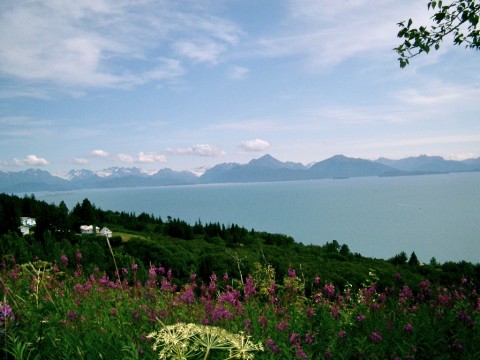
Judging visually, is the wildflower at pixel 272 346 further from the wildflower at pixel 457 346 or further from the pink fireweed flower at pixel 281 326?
the wildflower at pixel 457 346

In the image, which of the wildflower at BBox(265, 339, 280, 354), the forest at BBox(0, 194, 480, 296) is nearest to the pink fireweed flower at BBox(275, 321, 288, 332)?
→ the wildflower at BBox(265, 339, 280, 354)

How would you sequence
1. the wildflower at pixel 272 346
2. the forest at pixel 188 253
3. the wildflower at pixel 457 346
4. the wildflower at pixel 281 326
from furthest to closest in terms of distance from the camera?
the forest at pixel 188 253 → the wildflower at pixel 281 326 → the wildflower at pixel 457 346 → the wildflower at pixel 272 346

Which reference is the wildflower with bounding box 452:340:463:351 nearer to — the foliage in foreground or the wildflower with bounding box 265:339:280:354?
the foliage in foreground

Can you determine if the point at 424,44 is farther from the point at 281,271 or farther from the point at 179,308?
the point at 281,271

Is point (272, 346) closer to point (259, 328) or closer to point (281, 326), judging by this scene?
point (281, 326)

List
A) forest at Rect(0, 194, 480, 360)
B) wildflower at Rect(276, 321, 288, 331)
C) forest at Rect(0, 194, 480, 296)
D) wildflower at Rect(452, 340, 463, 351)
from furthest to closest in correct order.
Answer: forest at Rect(0, 194, 480, 296), wildflower at Rect(276, 321, 288, 331), wildflower at Rect(452, 340, 463, 351), forest at Rect(0, 194, 480, 360)

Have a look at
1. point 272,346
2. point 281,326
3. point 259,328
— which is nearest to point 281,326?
point 281,326

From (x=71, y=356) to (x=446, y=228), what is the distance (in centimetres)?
15835

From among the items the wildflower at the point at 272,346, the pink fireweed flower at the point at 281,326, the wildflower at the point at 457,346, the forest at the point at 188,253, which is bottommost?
the forest at the point at 188,253

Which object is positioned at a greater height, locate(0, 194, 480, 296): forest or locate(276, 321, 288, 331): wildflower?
locate(276, 321, 288, 331): wildflower

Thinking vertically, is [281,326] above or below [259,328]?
above

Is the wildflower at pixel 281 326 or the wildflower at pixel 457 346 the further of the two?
the wildflower at pixel 281 326

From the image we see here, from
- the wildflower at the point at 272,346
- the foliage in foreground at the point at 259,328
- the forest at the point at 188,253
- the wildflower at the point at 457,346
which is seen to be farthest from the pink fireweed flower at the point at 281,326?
the wildflower at the point at 457,346

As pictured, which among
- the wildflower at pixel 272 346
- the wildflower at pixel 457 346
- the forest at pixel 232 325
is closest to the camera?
the forest at pixel 232 325
